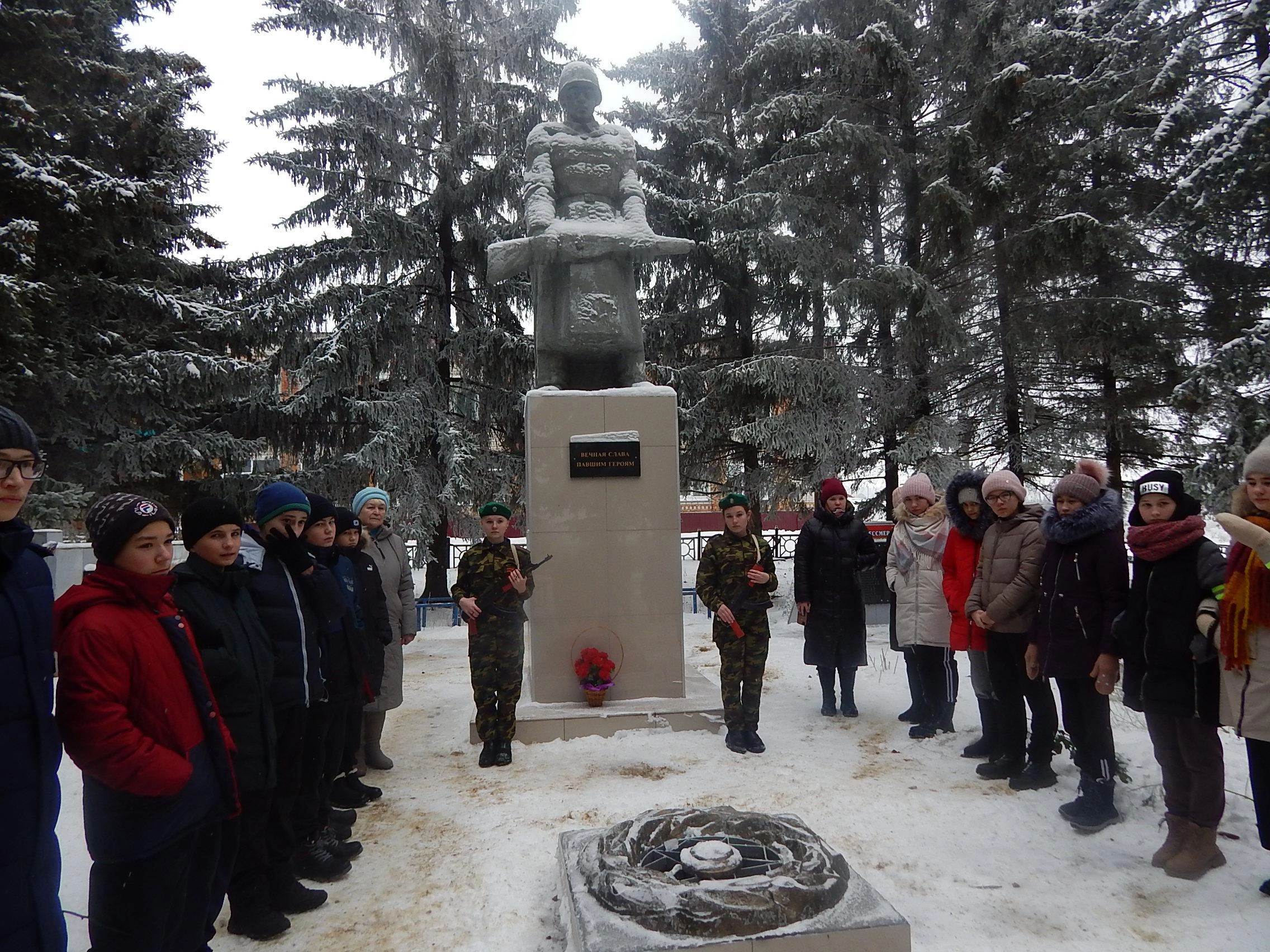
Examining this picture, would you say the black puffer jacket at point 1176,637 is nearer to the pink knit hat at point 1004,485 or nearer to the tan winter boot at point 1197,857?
the tan winter boot at point 1197,857

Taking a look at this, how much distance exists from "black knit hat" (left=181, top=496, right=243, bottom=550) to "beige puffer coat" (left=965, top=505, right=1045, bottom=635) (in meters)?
3.73

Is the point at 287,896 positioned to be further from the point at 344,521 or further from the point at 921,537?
the point at 921,537

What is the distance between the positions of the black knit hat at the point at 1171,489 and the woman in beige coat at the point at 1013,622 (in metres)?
0.96

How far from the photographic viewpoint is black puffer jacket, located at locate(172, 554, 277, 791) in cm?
238

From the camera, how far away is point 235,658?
2422 mm

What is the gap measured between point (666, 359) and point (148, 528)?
450 inches

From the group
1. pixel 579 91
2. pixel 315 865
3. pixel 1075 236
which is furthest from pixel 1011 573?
pixel 1075 236

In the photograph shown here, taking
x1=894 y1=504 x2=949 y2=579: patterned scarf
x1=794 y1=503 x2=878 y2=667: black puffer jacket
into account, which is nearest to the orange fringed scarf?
x1=894 y1=504 x2=949 y2=579: patterned scarf

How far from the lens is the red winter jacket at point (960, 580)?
15.5ft

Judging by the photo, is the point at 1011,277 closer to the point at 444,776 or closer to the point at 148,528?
the point at 444,776

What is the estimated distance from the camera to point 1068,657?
11.9ft

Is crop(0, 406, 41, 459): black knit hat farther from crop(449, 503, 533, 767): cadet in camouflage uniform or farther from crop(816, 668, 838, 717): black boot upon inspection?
crop(816, 668, 838, 717): black boot

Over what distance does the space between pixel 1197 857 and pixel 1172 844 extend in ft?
0.32

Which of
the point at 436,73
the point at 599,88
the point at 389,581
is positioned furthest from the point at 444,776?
the point at 436,73
